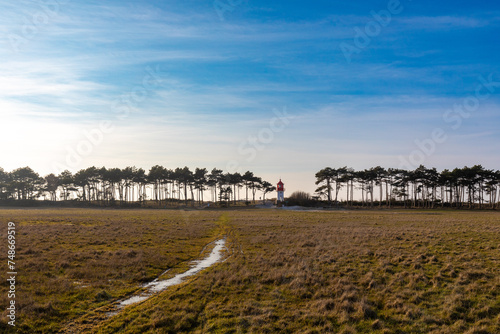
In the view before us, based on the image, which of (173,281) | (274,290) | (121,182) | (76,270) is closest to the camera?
(274,290)

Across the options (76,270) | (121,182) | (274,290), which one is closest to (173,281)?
(274,290)

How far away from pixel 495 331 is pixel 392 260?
9.91 metres

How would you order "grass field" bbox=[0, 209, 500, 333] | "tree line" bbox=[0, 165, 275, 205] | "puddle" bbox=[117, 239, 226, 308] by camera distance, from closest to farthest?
1. "grass field" bbox=[0, 209, 500, 333]
2. "puddle" bbox=[117, 239, 226, 308]
3. "tree line" bbox=[0, 165, 275, 205]

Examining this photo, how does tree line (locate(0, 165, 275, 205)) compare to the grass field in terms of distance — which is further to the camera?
tree line (locate(0, 165, 275, 205))

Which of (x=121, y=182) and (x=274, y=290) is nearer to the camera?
(x=274, y=290)

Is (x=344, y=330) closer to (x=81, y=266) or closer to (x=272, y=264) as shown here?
(x=272, y=264)

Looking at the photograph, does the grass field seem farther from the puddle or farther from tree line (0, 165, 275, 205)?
tree line (0, 165, 275, 205)

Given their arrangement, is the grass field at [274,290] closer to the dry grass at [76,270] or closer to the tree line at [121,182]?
the dry grass at [76,270]

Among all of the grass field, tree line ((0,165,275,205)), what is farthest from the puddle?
tree line ((0,165,275,205))

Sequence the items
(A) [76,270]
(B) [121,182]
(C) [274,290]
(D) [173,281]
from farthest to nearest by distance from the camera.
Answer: (B) [121,182]
(A) [76,270]
(D) [173,281]
(C) [274,290]

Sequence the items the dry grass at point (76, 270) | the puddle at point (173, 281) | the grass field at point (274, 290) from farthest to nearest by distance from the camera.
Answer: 1. the puddle at point (173, 281)
2. the dry grass at point (76, 270)
3. the grass field at point (274, 290)

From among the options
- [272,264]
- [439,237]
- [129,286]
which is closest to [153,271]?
[129,286]

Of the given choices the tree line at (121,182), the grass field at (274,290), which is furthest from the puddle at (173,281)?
the tree line at (121,182)

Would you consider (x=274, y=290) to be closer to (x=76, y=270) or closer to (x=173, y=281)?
(x=173, y=281)
